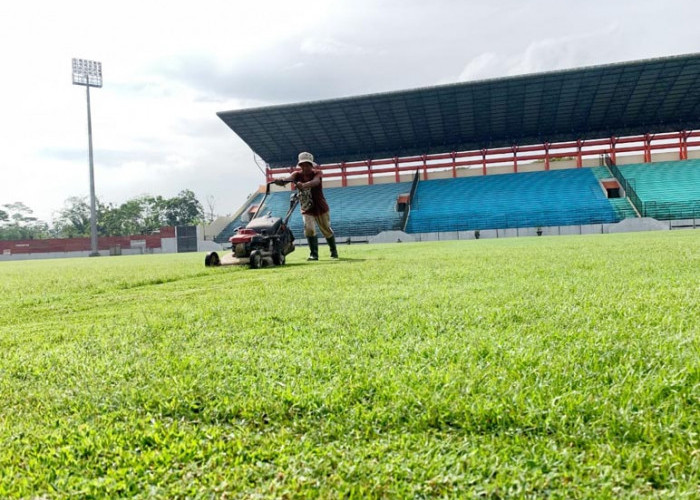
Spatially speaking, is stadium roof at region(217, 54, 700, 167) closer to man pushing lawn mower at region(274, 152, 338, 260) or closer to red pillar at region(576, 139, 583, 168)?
red pillar at region(576, 139, 583, 168)

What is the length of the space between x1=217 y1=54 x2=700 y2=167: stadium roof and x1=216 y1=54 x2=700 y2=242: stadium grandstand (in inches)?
3.5

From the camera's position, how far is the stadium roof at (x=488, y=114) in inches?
1102

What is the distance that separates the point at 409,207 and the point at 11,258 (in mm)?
37446

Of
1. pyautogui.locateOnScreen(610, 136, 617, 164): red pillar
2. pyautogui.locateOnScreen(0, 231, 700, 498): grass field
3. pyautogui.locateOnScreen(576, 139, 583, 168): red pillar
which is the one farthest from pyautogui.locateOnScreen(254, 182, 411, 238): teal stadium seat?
pyautogui.locateOnScreen(0, 231, 700, 498): grass field

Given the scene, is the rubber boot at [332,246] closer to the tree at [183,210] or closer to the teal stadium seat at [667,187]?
the teal stadium seat at [667,187]

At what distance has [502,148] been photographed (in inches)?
1452

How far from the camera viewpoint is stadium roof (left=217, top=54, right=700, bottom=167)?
28.0 metres

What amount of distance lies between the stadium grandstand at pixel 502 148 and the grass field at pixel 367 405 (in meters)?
29.5

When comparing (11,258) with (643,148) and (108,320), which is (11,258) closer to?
(108,320)

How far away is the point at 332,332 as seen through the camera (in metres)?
1.96

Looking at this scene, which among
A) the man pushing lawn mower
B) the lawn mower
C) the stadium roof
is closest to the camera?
the lawn mower

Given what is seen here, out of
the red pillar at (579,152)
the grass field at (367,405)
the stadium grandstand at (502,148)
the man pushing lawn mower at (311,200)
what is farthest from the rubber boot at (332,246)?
the red pillar at (579,152)

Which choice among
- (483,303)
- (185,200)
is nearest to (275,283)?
(483,303)

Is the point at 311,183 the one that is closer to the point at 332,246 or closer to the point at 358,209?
the point at 332,246
